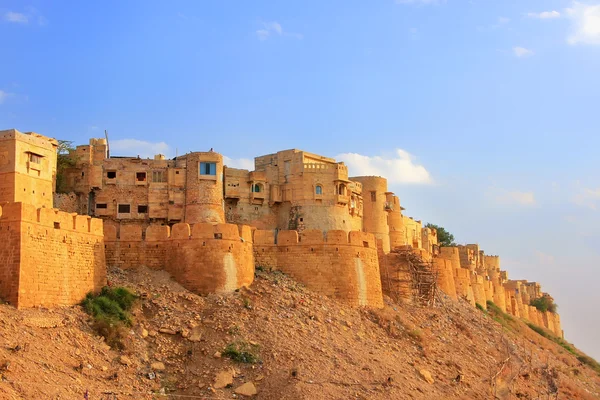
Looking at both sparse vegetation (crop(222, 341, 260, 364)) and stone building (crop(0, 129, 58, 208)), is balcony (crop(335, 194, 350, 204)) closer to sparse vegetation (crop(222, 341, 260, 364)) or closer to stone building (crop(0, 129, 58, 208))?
stone building (crop(0, 129, 58, 208))

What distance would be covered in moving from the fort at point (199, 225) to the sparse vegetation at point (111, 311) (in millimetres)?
520

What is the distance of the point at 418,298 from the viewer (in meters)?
39.8

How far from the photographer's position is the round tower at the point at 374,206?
46594mm

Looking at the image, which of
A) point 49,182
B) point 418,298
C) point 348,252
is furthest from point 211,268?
point 418,298

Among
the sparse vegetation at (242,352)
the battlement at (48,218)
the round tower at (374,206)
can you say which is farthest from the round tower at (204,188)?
the sparse vegetation at (242,352)

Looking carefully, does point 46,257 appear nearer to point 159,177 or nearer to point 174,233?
point 174,233

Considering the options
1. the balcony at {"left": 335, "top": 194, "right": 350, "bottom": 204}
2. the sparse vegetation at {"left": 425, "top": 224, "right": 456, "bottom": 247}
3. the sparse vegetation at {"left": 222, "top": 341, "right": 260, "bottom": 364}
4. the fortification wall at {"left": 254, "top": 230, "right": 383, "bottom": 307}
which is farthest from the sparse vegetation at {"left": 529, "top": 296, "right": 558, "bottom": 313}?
the sparse vegetation at {"left": 222, "top": 341, "right": 260, "bottom": 364}

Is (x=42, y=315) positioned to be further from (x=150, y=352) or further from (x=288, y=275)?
(x=288, y=275)

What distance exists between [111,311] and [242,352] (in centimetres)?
424

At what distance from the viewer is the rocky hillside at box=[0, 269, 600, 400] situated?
2216cm

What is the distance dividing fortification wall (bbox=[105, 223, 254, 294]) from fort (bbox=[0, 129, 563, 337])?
37mm

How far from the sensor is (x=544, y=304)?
7962 centimetres

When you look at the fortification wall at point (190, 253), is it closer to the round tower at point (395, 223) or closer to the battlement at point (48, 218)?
the battlement at point (48, 218)

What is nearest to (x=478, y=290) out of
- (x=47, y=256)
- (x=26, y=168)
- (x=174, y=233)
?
(x=174, y=233)
